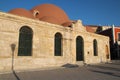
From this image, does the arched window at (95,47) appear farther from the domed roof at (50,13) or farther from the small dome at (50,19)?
the small dome at (50,19)

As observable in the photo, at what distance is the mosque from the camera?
12.2 m

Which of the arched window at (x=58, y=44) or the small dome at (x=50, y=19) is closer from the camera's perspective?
the arched window at (x=58, y=44)

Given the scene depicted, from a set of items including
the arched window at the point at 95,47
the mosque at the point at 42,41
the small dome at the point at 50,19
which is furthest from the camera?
the arched window at the point at 95,47

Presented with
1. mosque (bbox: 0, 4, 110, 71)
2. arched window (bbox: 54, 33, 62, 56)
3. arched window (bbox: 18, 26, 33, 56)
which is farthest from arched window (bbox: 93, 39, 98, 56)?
arched window (bbox: 18, 26, 33, 56)

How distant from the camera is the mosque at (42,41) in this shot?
12180 millimetres

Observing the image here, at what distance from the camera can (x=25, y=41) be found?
44.4 feet

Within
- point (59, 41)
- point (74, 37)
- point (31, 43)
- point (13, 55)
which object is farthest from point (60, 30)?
point (13, 55)

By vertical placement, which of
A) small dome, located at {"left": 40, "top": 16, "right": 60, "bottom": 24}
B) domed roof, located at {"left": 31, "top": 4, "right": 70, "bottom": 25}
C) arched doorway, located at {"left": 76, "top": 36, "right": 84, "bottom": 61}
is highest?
domed roof, located at {"left": 31, "top": 4, "right": 70, "bottom": 25}

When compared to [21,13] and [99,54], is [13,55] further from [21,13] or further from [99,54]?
[99,54]

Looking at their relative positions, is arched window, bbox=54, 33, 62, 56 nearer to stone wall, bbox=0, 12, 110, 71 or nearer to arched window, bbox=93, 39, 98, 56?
stone wall, bbox=0, 12, 110, 71

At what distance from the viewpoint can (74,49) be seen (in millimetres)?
17500

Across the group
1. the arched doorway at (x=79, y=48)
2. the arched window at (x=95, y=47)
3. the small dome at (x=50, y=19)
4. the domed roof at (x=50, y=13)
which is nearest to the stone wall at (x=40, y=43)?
the arched doorway at (x=79, y=48)

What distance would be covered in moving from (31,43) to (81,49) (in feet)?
26.1

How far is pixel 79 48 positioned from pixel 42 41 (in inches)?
247
